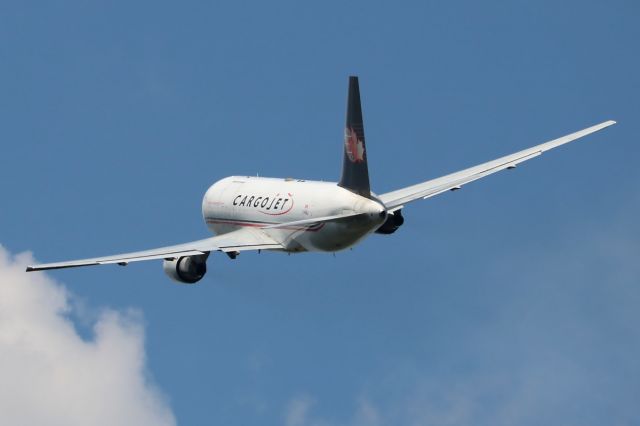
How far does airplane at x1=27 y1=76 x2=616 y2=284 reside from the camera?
304 feet

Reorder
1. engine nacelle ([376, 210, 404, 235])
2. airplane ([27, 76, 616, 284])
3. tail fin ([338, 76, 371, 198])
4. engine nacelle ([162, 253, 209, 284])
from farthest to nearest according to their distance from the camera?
engine nacelle ([376, 210, 404, 235])
engine nacelle ([162, 253, 209, 284])
airplane ([27, 76, 616, 284])
tail fin ([338, 76, 371, 198])

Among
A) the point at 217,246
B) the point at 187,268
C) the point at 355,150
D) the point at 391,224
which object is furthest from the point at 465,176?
the point at 187,268

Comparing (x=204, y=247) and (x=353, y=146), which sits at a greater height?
(x=353, y=146)

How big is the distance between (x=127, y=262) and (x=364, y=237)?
11.3 meters

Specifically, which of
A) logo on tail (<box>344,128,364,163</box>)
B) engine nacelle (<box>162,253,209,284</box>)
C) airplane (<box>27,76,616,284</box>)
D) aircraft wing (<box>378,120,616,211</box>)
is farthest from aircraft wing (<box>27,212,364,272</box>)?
aircraft wing (<box>378,120,616,211</box>)

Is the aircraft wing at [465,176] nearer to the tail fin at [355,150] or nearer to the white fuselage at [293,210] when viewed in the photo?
the white fuselage at [293,210]

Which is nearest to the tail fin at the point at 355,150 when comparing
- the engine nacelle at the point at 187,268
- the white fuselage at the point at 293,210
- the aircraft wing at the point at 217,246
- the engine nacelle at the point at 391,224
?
the white fuselage at the point at 293,210

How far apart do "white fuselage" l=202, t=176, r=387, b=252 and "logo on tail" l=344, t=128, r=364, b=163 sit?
1793 mm

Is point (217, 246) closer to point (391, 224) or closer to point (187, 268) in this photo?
point (187, 268)

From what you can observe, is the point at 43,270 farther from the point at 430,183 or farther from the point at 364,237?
the point at 430,183

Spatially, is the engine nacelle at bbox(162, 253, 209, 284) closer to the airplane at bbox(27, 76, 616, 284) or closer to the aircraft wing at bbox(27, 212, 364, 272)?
the airplane at bbox(27, 76, 616, 284)

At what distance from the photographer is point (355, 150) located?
92.7m

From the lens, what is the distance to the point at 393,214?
99.3 metres

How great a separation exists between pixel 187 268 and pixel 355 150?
34.0ft
